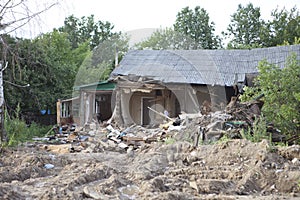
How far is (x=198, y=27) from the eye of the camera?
32062 mm

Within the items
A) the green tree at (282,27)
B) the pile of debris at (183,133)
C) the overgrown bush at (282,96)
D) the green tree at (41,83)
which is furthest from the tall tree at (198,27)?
the overgrown bush at (282,96)

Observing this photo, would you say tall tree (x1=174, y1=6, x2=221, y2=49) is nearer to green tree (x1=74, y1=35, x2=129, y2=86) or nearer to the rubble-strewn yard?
green tree (x1=74, y1=35, x2=129, y2=86)

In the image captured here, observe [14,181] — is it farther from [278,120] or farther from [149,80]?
[149,80]

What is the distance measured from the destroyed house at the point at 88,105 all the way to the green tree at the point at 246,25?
1440 centimetres

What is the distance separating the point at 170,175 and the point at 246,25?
1015 inches

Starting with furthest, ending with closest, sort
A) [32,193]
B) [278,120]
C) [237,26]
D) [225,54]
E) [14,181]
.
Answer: [237,26], [225,54], [278,120], [14,181], [32,193]

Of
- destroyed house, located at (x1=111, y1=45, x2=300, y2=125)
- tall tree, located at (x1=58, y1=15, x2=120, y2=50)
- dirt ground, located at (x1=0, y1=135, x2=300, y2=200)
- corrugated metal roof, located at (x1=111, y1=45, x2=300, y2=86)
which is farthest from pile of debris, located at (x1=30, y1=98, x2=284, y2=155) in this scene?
tall tree, located at (x1=58, y1=15, x2=120, y2=50)

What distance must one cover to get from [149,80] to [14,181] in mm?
9102

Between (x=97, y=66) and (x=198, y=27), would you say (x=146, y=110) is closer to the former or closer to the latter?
→ (x=97, y=66)

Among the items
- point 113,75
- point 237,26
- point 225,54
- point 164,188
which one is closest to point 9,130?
point 164,188

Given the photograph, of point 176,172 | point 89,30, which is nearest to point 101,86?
point 176,172

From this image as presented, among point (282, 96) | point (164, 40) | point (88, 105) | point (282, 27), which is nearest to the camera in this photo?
point (282, 96)

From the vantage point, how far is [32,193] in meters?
5.30

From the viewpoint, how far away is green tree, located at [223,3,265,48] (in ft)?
97.4
